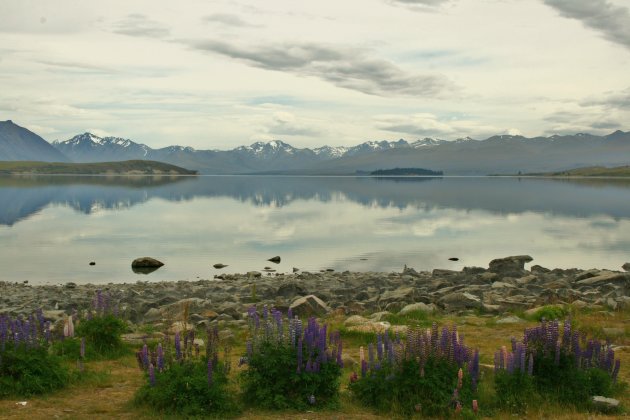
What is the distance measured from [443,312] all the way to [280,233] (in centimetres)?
4504

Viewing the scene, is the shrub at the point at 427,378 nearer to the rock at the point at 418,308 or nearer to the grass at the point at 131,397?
the grass at the point at 131,397

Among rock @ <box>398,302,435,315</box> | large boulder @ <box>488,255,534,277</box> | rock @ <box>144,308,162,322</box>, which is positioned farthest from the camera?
large boulder @ <box>488,255,534,277</box>

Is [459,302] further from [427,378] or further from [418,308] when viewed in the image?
[427,378]

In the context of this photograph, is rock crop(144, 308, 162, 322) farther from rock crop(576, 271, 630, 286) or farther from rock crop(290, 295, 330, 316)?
rock crop(576, 271, 630, 286)

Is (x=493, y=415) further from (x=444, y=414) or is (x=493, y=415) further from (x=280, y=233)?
(x=280, y=233)

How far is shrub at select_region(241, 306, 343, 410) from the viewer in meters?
10.7

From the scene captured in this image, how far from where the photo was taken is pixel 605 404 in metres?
10.9

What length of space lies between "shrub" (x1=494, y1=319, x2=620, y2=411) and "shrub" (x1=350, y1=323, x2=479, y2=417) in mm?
712

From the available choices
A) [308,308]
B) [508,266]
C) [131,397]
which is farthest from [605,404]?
Result: [508,266]

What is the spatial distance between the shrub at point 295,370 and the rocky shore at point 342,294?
301 inches

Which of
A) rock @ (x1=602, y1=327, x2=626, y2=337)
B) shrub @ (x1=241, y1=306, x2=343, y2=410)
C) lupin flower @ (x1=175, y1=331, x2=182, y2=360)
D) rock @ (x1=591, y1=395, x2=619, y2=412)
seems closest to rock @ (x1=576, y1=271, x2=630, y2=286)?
rock @ (x1=602, y1=327, x2=626, y2=337)

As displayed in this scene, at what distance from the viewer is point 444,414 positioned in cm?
1038

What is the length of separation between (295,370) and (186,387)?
77.2 inches

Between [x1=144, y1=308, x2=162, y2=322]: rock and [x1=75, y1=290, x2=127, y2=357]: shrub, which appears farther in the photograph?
[x1=144, y1=308, x2=162, y2=322]: rock
